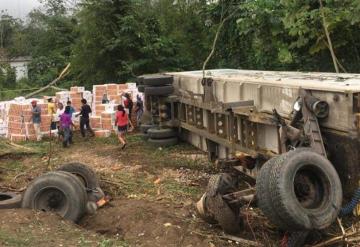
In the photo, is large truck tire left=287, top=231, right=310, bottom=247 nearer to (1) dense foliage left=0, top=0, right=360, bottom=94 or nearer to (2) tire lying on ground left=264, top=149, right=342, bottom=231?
(2) tire lying on ground left=264, top=149, right=342, bottom=231

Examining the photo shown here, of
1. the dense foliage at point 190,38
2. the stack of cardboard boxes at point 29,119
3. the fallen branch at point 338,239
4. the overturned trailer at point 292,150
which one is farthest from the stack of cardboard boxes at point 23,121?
the fallen branch at point 338,239

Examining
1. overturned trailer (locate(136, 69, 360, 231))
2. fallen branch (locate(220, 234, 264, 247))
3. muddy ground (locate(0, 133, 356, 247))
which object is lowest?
fallen branch (locate(220, 234, 264, 247))

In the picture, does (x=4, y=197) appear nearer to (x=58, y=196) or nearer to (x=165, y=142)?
(x=58, y=196)

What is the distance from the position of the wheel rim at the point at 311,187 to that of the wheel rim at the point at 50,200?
392 cm

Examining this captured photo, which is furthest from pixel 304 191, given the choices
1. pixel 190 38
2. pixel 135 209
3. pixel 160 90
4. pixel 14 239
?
pixel 190 38

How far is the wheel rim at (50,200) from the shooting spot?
28.0 ft

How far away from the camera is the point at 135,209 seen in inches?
328

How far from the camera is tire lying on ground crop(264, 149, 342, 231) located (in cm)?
602

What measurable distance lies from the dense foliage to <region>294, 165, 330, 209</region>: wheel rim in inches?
228

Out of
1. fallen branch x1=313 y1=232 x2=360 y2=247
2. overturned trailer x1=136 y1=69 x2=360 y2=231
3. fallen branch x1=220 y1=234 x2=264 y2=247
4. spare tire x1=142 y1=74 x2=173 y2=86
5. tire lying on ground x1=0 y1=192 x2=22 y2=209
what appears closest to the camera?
overturned trailer x1=136 y1=69 x2=360 y2=231

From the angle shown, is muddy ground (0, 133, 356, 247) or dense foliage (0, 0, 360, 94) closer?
muddy ground (0, 133, 356, 247)

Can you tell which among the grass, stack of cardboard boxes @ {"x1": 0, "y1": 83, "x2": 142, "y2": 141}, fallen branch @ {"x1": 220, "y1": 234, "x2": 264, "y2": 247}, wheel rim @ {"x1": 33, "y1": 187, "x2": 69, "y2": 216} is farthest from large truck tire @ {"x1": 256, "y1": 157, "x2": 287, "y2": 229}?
stack of cardboard boxes @ {"x1": 0, "y1": 83, "x2": 142, "y2": 141}

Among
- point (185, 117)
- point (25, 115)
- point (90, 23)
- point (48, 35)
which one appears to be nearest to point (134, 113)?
point (25, 115)

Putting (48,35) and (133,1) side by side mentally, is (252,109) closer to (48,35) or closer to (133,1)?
(133,1)
